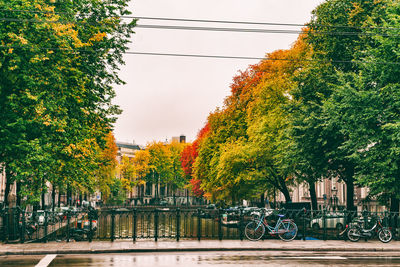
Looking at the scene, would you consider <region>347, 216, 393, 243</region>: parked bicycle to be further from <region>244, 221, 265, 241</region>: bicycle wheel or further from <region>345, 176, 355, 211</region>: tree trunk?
<region>345, 176, 355, 211</region>: tree trunk

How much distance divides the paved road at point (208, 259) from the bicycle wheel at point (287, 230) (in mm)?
3293

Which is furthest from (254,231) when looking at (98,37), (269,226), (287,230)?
(98,37)

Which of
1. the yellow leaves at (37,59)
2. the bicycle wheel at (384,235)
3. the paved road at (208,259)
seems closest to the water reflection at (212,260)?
the paved road at (208,259)

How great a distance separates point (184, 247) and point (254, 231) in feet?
13.6

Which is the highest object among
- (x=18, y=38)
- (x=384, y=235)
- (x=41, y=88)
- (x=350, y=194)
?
(x=18, y=38)

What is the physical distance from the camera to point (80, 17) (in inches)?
1067

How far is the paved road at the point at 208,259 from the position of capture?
Answer: 1498 centimetres

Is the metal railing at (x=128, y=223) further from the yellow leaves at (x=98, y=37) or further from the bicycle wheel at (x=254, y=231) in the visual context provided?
the yellow leaves at (x=98, y=37)

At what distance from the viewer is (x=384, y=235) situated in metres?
21.8

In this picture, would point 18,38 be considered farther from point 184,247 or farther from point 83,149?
point 184,247

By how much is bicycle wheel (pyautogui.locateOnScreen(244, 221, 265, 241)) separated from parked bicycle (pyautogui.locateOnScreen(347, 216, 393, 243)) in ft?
14.4

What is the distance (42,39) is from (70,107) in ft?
11.9

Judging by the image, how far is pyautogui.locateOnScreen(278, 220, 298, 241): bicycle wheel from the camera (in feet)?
70.5

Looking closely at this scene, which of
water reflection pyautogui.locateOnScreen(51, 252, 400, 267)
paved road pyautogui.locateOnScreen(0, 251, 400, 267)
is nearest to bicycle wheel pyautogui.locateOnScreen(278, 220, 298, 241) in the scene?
paved road pyautogui.locateOnScreen(0, 251, 400, 267)
